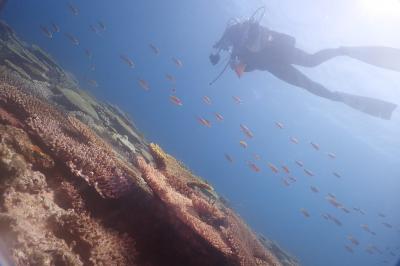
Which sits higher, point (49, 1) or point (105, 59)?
point (49, 1)

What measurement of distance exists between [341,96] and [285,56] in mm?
3313

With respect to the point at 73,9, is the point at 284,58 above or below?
above

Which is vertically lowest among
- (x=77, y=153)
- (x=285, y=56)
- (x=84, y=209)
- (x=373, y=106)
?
(x=84, y=209)

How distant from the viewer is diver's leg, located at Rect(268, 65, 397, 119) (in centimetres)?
1439

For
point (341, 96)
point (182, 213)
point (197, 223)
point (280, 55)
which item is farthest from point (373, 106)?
point (182, 213)

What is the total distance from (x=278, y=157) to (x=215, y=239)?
146 metres

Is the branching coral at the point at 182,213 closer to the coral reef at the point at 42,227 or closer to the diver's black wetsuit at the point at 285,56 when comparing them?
the coral reef at the point at 42,227

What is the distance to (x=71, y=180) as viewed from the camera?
12.6ft

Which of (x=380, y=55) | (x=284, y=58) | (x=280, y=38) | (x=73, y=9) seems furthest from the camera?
(x=73, y=9)

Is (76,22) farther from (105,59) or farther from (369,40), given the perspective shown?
(369,40)

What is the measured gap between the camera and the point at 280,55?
1505cm

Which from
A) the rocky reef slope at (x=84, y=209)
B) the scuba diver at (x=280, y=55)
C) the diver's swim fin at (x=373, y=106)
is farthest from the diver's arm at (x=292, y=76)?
the rocky reef slope at (x=84, y=209)

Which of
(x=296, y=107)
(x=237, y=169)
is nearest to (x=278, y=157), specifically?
(x=237, y=169)

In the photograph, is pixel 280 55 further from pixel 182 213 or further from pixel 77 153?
pixel 77 153
